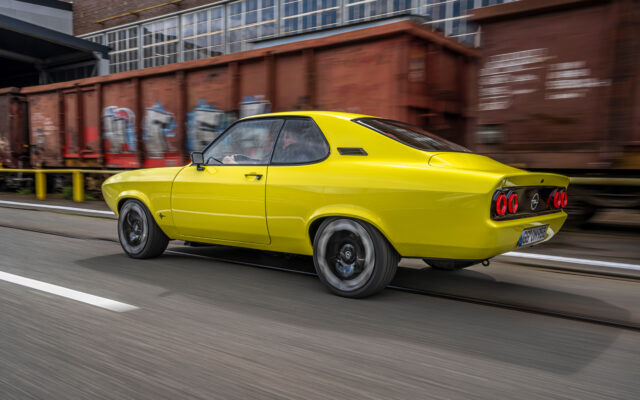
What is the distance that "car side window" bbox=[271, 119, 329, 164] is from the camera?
3960 mm

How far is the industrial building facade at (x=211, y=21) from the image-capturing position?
1911 centimetres

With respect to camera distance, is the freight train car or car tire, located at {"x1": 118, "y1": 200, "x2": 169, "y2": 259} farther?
the freight train car

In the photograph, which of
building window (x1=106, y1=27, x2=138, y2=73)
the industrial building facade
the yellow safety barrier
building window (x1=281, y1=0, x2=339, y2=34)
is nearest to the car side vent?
the yellow safety barrier

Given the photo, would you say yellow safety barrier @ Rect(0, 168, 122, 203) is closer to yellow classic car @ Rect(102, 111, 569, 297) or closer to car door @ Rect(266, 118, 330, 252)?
yellow classic car @ Rect(102, 111, 569, 297)

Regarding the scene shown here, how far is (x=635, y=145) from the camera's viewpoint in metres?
5.79

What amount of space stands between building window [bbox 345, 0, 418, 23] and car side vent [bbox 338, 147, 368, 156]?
53.7 ft

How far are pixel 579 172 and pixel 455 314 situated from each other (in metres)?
4.04

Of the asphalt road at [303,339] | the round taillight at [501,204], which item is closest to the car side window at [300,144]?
the asphalt road at [303,339]

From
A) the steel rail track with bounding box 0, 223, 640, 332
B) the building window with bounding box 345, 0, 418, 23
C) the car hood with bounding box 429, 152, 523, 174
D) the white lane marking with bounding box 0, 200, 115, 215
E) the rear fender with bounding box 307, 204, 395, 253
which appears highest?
the building window with bounding box 345, 0, 418, 23

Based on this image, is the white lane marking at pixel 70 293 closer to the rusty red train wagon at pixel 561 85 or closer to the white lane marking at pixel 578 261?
the white lane marking at pixel 578 261

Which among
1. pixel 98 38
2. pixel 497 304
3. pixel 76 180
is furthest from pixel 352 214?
pixel 98 38

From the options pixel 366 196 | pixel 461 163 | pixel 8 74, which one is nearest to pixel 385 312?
pixel 366 196

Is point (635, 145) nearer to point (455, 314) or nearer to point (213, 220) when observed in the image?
point (455, 314)

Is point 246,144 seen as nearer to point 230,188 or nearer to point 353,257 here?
point 230,188
